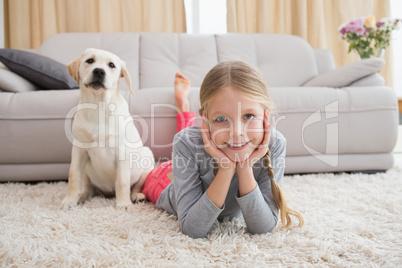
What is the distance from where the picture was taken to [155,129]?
69.2 inches

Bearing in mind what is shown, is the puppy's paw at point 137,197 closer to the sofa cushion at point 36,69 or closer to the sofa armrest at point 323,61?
the sofa cushion at point 36,69

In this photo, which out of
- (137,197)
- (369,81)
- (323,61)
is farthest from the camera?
(323,61)

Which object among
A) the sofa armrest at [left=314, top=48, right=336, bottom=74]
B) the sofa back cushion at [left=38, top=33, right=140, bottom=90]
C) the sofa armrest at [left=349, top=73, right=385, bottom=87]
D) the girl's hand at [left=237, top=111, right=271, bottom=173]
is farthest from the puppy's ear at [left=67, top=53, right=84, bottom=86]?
the sofa armrest at [left=314, top=48, right=336, bottom=74]

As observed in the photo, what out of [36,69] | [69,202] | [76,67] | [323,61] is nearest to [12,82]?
[36,69]

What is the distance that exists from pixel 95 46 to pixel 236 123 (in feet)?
7.21

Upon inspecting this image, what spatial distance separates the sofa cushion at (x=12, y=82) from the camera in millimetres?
1727

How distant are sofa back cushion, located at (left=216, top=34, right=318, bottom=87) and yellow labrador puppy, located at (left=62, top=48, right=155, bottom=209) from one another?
5.06 feet

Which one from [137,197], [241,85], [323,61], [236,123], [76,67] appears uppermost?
[323,61]

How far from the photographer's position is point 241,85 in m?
0.85

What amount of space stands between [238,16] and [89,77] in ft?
7.49

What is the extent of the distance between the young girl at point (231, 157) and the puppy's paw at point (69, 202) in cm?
57

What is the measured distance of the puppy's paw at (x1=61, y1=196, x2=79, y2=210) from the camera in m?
1.25

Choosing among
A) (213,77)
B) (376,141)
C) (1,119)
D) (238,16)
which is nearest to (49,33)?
(1,119)

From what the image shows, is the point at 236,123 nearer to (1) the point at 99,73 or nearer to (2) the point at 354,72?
(1) the point at 99,73
